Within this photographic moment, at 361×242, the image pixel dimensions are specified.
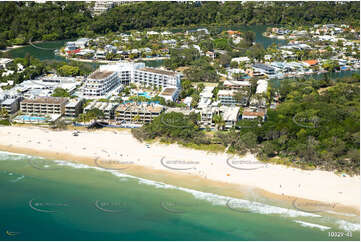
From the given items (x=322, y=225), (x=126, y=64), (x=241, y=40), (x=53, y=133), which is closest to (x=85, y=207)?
(x=53, y=133)

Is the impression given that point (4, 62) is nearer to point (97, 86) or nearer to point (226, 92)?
point (97, 86)

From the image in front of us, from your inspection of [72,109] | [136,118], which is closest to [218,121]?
[136,118]

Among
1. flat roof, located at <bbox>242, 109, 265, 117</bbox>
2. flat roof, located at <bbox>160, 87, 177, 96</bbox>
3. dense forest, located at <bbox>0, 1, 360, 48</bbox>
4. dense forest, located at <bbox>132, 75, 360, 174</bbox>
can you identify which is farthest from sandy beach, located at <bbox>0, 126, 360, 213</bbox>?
dense forest, located at <bbox>0, 1, 360, 48</bbox>

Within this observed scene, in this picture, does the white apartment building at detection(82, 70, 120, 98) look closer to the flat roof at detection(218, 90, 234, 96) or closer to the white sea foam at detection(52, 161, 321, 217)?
the flat roof at detection(218, 90, 234, 96)

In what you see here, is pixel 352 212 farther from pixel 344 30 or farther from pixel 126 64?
pixel 344 30

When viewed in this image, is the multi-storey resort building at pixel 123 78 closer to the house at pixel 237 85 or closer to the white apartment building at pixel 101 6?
the house at pixel 237 85

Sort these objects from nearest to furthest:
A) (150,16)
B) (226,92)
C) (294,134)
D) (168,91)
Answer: (294,134)
(226,92)
(168,91)
(150,16)

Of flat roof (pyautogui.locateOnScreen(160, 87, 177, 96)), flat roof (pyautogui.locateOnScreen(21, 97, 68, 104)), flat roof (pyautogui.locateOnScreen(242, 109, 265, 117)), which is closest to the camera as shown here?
flat roof (pyautogui.locateOnScreen(242, 109, 265, 117))
